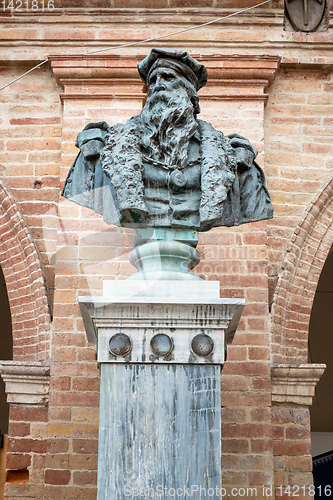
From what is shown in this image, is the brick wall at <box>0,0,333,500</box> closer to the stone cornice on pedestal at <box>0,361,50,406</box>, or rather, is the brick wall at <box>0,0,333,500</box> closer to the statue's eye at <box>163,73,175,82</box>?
the stone cornice on pedestal at <box>0,361,50,406</box>

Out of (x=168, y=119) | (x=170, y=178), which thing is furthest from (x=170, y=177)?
(x=168, y=119)

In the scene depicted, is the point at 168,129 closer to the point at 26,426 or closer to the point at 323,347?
the point at 26,426

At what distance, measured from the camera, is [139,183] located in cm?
329

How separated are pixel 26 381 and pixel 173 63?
93.0 inches

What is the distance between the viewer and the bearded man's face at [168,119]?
347cm

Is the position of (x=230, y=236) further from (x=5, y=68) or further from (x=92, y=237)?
(x=5, y=68)

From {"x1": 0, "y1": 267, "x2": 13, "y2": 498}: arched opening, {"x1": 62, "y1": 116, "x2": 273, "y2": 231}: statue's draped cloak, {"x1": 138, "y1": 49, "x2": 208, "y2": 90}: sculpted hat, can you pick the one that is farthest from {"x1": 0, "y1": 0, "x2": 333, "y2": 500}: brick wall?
{"x1": 0, "y1": 267, "x2": 13, "y2": 498}: arched opening

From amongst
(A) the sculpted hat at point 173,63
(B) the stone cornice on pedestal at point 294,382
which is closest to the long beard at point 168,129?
(A) the sculpted hat at point 173,63

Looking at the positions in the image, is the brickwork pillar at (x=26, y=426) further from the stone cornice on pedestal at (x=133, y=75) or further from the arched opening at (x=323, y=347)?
the arched opening at (x=323, y=347)

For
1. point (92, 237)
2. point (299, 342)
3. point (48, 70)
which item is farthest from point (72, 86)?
point (299, 342)

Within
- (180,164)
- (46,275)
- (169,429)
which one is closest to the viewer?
(169,429)

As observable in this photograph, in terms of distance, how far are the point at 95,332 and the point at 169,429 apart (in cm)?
56

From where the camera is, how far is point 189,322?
3.06m

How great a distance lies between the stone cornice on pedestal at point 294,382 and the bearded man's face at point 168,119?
190 cm
